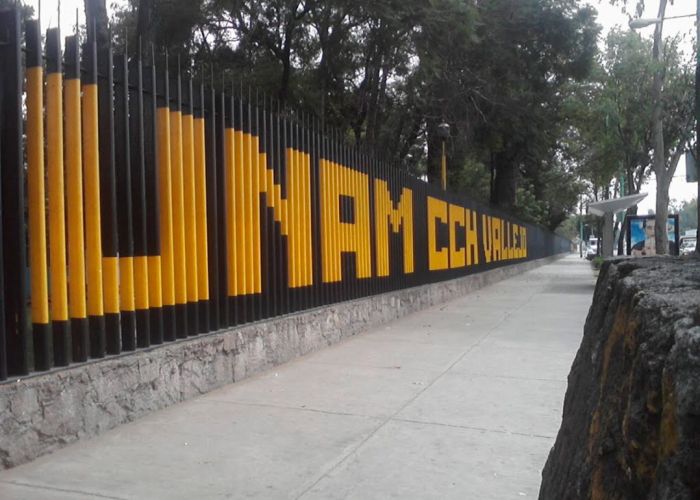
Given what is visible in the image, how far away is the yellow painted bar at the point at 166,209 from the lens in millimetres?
6090

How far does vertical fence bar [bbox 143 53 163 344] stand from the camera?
591 cm

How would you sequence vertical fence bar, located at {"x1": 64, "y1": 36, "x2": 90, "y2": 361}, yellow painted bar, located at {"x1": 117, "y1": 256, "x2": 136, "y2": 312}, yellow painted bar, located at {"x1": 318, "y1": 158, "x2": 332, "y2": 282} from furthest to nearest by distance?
yellow painted bar, located at {"x1": 318, "y1": 158, "x2": 332, "y2": 282}, yellow painted bar, located at {"x1": 117, "y1": 256, "x2": 136, "y2": 312}, vertical fence bar, located at {"x1": 64, "y1": 36, "x2": 90, "y2": 361}

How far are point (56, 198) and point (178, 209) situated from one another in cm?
144

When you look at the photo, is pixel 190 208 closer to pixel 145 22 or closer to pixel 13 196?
pixel 13 196

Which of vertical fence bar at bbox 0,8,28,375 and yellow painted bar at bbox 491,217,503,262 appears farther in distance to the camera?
yellow painted bar at bbox 491,217,503,262

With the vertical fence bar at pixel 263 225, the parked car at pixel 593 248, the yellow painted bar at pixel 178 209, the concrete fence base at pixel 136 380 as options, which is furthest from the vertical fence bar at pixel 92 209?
the parked car at pixel 593 248

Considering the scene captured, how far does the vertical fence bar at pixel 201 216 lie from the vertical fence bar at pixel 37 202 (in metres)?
1.90

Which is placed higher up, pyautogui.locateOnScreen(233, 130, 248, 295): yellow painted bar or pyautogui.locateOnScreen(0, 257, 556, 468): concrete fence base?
pyautogui.locateOnScreen(233, 130, 248, 295): yellow painted bar

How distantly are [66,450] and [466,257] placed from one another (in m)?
15.5

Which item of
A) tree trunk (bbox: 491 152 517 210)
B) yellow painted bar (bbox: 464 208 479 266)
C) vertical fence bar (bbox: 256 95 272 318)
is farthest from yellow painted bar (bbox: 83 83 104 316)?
tree trunk (bbox: 491 152 517 210)

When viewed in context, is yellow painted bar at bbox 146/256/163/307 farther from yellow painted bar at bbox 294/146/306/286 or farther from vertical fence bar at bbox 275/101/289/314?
yellow painted bar at bbox 294/146/306/286

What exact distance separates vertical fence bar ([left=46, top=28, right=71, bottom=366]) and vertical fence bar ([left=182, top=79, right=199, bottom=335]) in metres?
1.54

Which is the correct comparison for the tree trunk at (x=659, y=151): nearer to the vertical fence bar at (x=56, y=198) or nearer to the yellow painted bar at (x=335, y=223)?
the yellow painted bar at (x=335, y=223)

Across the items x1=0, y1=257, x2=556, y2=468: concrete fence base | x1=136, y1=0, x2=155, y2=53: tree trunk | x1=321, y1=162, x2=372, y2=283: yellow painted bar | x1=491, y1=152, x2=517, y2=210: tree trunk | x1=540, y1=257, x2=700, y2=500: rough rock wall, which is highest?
x1=136, y1=0, x2=155, y2=53: tree trunk
